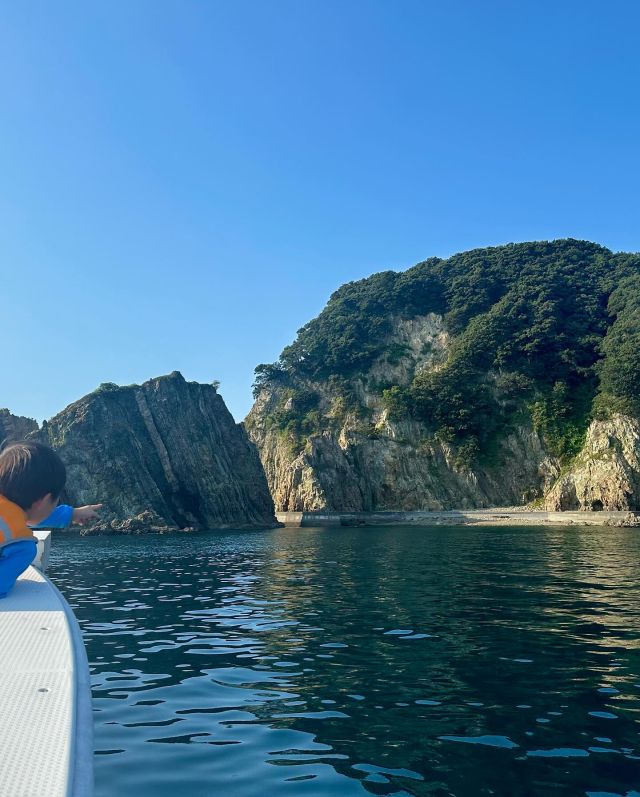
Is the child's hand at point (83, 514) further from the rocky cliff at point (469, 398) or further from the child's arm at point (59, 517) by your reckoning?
the rocky cliff at point (469, 398)

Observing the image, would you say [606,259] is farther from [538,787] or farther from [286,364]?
[538,787]

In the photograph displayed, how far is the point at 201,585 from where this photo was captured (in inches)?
912

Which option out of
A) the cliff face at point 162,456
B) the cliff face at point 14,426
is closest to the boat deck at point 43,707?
the cliff face at point 162,456

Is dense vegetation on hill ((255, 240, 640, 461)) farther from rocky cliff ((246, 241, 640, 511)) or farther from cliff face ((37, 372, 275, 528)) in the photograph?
cliff face ((37, 372, 275, 528))

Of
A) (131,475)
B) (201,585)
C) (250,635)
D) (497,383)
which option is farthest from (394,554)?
(497,383)

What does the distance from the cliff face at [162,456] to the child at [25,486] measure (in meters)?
76.5

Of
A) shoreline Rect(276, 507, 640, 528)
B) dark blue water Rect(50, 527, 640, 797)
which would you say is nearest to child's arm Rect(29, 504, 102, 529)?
dark blue water Rect(50, 527, 640, 797)

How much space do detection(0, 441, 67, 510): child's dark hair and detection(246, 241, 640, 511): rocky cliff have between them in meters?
96.1

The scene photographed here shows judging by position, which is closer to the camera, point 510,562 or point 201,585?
point 201,585

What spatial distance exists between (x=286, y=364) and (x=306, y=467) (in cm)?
3657

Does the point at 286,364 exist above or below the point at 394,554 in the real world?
above

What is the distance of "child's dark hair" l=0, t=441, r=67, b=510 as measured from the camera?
6676 mm

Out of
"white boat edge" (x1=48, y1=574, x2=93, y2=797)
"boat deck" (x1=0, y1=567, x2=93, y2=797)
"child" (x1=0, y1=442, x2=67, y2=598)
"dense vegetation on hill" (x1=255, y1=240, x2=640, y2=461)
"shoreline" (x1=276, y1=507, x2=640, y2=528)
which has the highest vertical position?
"dense vegetation on hill" (x1=255, y1=240, x2=640, y2=461)

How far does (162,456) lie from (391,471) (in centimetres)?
4342
